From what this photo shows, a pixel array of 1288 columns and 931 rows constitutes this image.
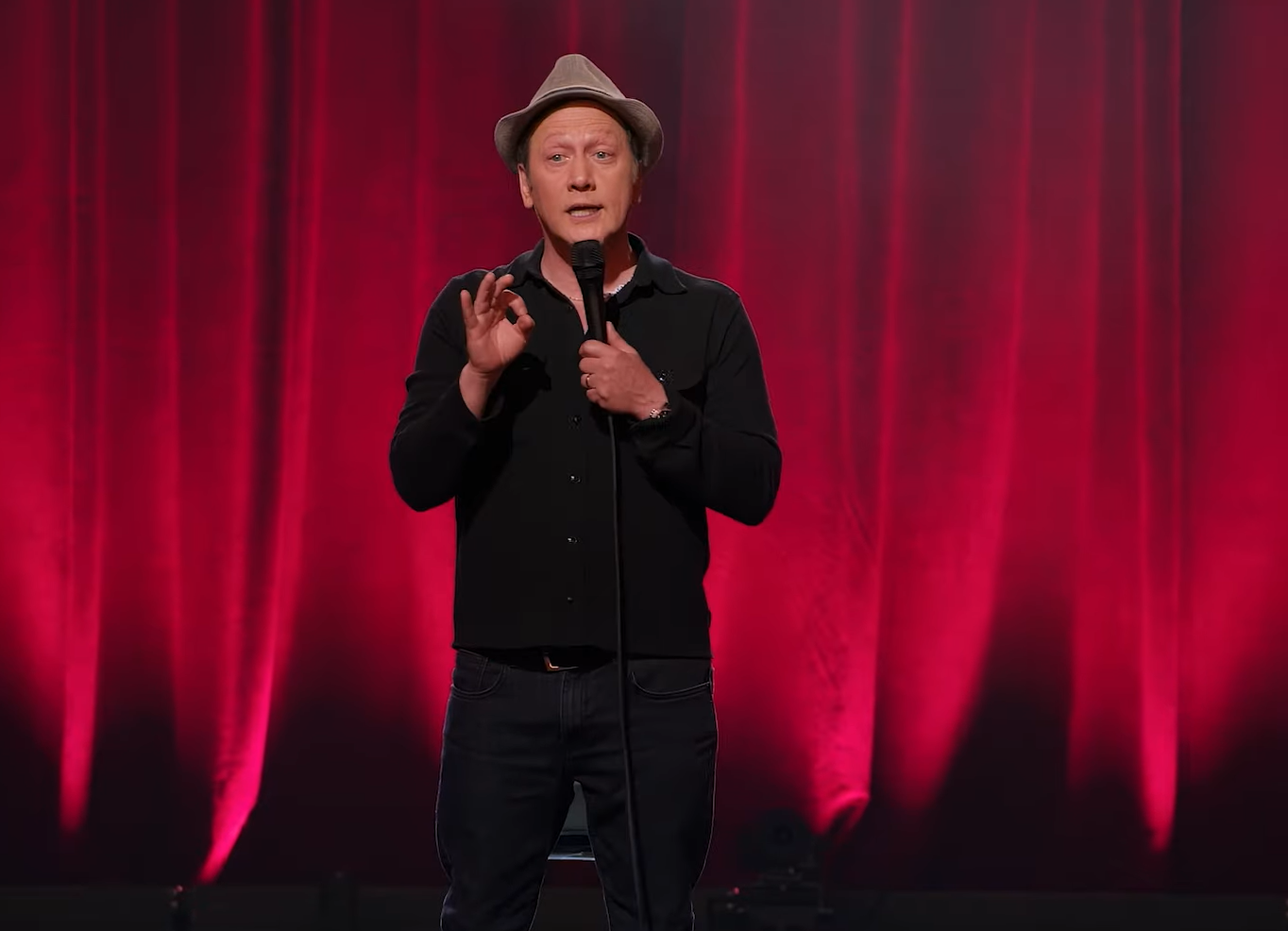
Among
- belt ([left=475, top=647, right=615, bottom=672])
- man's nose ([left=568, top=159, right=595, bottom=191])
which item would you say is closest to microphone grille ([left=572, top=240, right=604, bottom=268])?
man's nose ([left=568, top=159, right=595, bottom=191])

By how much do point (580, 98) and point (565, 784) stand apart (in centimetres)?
76

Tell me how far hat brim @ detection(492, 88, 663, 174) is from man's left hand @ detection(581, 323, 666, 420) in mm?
316

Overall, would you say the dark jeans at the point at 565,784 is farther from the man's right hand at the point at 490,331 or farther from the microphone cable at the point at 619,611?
the man's right hand at the point at 490,331

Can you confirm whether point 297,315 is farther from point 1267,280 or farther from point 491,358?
point 1267,280

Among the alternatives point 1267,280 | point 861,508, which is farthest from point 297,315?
point 1267,280

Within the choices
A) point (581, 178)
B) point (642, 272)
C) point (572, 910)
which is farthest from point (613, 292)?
point (572, 910)

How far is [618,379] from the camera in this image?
132 cm

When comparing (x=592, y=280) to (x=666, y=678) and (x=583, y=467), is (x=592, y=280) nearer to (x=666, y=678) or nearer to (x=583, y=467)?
(x=583, y=467)

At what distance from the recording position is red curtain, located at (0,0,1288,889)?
3275mm

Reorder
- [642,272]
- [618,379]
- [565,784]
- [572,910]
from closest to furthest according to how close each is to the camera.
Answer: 1. [618,379]
2. [565,784]
3. [642,272]
4. [572,910]

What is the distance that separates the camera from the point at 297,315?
330 centimetres

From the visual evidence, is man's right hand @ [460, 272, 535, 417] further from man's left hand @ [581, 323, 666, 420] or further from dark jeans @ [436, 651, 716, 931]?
dark jeans @ [436, 651, 716, 931]

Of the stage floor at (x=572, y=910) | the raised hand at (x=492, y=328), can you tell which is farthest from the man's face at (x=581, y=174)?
the stage floor at (x=572, y=910)

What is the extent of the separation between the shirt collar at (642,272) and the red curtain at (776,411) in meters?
1.77
